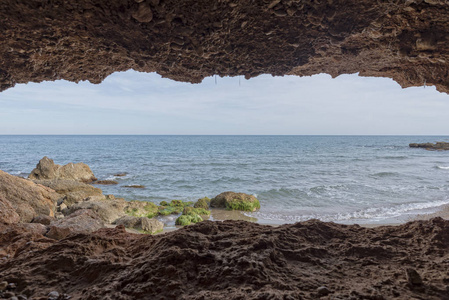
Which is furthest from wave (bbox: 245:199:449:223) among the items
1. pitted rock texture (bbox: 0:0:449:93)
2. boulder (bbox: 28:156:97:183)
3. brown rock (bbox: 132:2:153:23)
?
boulder (bbox: 28:156:97:183)

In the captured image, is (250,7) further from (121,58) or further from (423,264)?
(423,264)

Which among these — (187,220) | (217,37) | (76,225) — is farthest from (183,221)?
(217,37)

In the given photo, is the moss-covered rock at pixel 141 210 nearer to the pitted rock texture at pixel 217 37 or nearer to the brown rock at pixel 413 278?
the pitted rock texture at pixel 217 37

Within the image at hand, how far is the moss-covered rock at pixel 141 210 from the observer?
12.6 meters

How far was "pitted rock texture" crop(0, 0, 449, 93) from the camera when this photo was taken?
9.00 ft

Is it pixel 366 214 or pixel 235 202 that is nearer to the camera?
pixel 366 214

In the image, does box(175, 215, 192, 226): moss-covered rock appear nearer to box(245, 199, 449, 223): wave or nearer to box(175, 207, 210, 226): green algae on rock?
box(175, 207, 210, 226): green algae on rock

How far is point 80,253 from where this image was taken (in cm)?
250

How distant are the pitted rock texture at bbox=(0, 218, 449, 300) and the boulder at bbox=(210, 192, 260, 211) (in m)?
10.8

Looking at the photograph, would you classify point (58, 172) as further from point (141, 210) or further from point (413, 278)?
point (413, 278)

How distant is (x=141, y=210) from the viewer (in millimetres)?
12930

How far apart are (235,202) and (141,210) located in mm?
4953

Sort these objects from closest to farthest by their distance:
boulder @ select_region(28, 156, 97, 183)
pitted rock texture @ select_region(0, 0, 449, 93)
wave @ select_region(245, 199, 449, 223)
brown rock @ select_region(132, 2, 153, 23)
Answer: brown rock @ select_region(132, 2, 153, 23), pitted rock texture @ select_region(0, 0, 449, 93), wave @ select_region(245, 199, 449, 223), boulder @ select_region(28, 156, 97, 183)

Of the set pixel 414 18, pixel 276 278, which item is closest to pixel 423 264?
pixel 276 278
